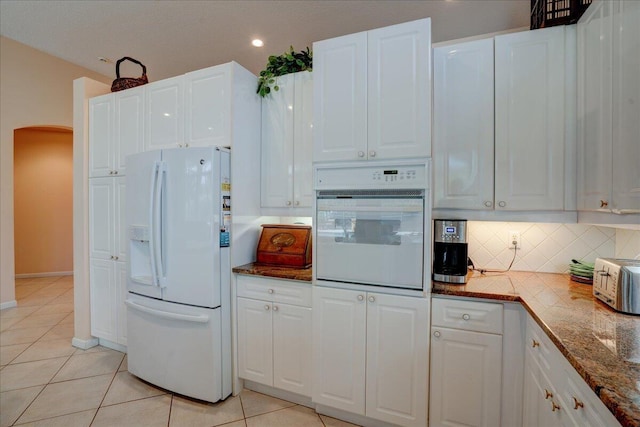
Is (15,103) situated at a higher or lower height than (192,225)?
higher

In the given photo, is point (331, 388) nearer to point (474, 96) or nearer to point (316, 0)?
point (474, 96)

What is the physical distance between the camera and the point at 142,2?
272 cm

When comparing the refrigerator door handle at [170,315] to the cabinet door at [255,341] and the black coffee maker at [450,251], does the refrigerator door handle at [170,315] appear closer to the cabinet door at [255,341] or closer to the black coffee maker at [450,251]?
the cabinet door at [255,341]

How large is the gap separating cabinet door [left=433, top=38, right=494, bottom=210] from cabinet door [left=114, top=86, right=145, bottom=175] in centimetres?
241

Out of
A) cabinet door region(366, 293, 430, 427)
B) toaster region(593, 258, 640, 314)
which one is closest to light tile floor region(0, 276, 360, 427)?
cabinet door region(366, 293, 430, 427)

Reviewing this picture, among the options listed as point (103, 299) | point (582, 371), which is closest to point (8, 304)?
point (103, 299)

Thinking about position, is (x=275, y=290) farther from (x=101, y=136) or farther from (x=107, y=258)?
(x=101, y=136)

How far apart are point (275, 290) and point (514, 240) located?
1.72m

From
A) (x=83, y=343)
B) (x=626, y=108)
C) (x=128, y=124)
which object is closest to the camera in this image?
(x=626, y=108)

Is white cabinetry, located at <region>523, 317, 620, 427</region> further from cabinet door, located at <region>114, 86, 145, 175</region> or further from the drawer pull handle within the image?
cabinet door, located at <region>114, 86, 145, 175</region>

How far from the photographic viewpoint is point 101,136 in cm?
285

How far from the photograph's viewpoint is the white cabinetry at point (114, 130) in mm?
2660

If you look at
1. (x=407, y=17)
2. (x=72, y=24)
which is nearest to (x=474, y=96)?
(x=407, y=17)

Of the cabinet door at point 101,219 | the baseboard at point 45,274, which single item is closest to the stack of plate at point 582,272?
the cabinet door at point 101,219
